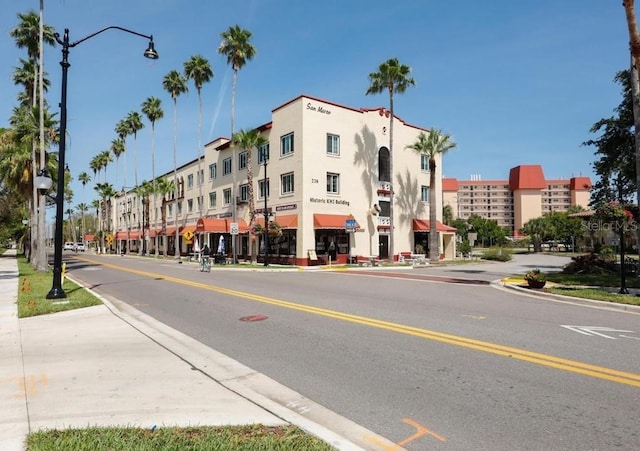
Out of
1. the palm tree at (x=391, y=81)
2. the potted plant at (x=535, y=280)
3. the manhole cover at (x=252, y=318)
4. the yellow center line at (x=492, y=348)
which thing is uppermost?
the palm tree at (x=391, y=81)

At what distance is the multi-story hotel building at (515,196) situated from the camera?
137875mm

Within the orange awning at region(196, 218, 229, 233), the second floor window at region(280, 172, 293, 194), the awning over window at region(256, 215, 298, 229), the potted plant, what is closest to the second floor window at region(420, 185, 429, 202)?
the second floor window at region(280, 172, 293, 194)

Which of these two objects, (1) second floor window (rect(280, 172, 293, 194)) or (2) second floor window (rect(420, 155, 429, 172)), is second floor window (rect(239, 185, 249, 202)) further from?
(2) second floor window (rect(420, 155, 429, 172))

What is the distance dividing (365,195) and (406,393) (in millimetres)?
32356

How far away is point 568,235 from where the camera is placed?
7669cm

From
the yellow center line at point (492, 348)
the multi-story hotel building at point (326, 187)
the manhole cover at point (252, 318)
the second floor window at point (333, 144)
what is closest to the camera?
the yellow center line at point (492, 348)

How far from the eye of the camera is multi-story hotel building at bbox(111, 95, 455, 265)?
3325 centimetres

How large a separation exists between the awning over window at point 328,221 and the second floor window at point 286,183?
3210mm

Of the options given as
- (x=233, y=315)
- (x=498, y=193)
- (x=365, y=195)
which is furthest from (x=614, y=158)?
(x=498, y=193)

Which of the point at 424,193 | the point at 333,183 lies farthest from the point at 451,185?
the point at 333,183

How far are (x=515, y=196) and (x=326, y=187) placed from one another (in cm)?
12508

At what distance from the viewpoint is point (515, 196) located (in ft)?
465

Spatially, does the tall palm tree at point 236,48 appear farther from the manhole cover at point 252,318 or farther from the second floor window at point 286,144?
the manhole cover at point 252,318

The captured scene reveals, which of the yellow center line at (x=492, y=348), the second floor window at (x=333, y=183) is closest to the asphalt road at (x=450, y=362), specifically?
the yellow center line at (x=492, y=348)
